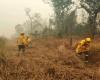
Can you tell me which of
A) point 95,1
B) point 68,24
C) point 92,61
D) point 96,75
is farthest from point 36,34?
point 96,75

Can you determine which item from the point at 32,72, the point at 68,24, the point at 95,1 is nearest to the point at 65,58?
the point at 32,72

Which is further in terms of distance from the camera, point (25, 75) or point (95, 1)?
point (95, 1)

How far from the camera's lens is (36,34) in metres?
31.8

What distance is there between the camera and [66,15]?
112ft

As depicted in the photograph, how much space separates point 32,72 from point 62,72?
49.1 inches

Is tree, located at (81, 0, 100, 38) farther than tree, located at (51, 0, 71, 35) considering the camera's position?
No

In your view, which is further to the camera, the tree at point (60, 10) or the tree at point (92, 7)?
the tree at point (60, 10)

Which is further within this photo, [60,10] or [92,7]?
[60,10]

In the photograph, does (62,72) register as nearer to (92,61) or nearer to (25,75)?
(25,75)

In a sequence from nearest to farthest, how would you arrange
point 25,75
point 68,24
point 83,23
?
1. point 25,75
2. point 83,23
3. point 68,24

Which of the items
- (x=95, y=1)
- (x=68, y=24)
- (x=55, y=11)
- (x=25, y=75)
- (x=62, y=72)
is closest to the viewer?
(x=25, y=75)

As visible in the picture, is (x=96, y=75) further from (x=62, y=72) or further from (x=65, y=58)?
(x=65, y=58)

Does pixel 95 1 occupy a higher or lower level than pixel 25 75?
higher

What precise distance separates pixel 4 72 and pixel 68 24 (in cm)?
2373
